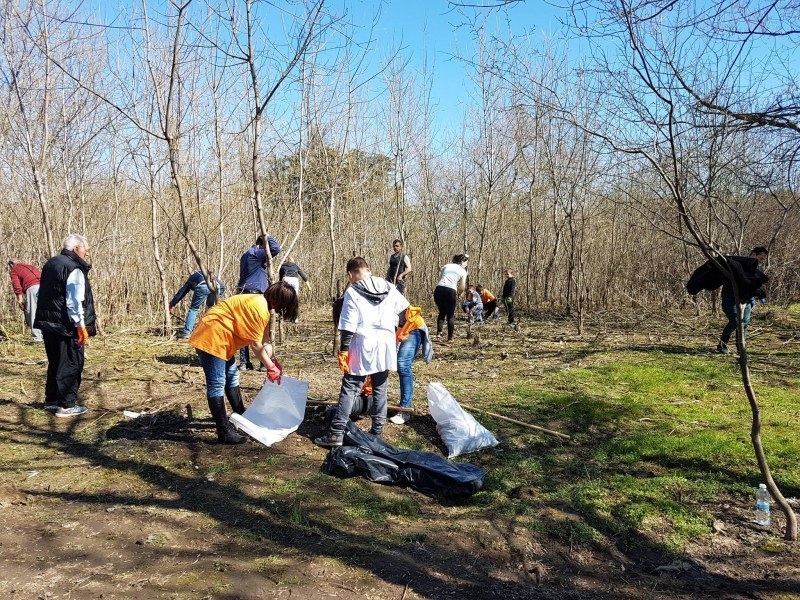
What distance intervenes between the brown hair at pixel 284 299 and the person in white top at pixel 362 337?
0.38 m

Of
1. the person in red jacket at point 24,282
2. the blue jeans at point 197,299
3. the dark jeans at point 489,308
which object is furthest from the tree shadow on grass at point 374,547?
the dark jeans at point 489,308

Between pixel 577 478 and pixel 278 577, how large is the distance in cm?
248

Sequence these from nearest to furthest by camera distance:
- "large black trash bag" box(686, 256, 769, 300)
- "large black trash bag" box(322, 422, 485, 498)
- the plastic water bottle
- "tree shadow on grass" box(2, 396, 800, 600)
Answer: "tree shadow on grass" box(2, 396, 800, 600)
the plastic water bottle
"large black trash bag" box(322, 422, 485, 498)
"large black trash bag" box(686, 256, 769, 300)

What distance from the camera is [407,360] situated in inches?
197

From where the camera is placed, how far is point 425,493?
386 centimetres

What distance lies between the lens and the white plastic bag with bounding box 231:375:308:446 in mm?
4344

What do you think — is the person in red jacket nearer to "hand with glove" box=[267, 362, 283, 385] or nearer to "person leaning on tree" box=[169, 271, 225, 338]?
"person leaning on tree" box=[169, 271, 225, 338]

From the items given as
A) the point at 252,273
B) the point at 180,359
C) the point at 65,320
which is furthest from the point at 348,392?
the point at 180,359

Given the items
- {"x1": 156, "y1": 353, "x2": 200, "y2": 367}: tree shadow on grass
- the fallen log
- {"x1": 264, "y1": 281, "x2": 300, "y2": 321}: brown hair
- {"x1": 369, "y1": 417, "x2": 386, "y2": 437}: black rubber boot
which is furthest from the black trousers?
the fallen log

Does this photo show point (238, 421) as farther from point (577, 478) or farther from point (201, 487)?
point (577, 478)

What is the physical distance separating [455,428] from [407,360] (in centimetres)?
76

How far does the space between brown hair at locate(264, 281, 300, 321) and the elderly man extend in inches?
84.0

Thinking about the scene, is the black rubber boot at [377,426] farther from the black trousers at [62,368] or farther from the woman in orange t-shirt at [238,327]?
the black trousers at [62,368]

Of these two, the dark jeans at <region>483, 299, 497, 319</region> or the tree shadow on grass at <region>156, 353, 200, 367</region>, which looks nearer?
the tree shadow on grass at <region>156, 353, 200, 367</region>
